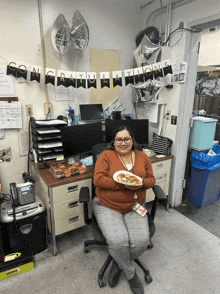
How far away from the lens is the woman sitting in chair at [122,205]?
1.49 m

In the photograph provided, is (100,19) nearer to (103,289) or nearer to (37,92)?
(37,92)

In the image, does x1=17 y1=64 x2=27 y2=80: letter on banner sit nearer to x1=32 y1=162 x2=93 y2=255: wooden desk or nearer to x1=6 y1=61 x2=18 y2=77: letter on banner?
x1=6 y1=61 x2=18 y2=77: letter on banner

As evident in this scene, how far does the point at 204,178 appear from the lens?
2.61 m

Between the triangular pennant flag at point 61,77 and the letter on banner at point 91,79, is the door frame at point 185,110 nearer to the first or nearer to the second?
the letter on banner at point 91,79

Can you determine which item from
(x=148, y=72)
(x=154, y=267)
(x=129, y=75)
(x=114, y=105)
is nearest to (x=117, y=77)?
(x=129, y=75)

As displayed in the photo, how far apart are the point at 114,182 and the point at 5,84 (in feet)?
5.03

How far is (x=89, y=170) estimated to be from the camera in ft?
6.73

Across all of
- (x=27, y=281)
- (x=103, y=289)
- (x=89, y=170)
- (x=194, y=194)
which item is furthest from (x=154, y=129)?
(x=27, y=281)

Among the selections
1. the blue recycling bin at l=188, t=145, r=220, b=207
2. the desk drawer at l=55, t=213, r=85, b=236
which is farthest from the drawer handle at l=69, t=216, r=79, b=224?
the blue recycling bin at l=188, t=145, r=220, b=207

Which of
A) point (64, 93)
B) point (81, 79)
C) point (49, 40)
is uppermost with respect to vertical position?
point (49, 40)

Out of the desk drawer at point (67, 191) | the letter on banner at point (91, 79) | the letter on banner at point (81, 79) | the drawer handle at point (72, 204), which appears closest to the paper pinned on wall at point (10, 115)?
the letter on banner at point (81, 79)

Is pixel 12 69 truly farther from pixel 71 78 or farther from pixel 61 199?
pixel 61 199

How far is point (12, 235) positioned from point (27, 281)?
0.39 metres

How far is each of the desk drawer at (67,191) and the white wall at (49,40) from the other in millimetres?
812
